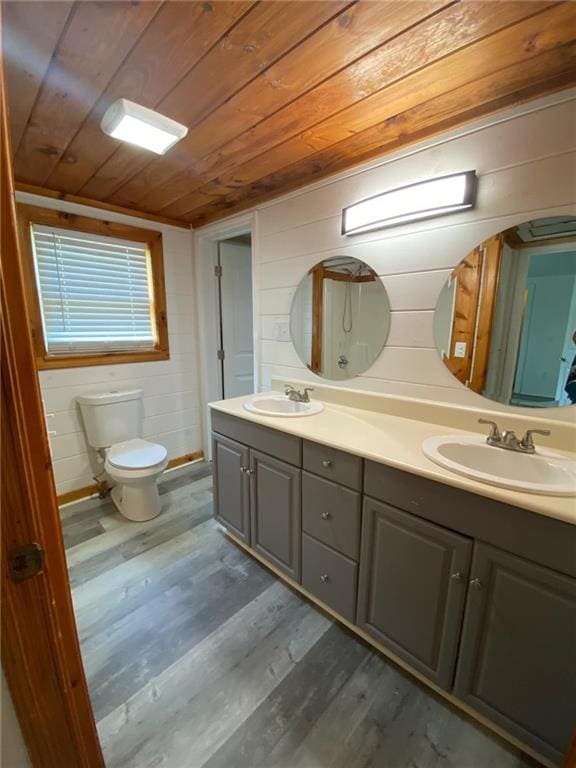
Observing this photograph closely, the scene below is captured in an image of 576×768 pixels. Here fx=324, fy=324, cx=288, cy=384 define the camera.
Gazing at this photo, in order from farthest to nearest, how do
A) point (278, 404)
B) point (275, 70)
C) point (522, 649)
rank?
1. point (278, 404)
2. point (275, 70)
3. point (522, 649)

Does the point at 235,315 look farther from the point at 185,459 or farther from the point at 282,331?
the point at 185,459

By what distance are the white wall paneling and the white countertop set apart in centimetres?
17

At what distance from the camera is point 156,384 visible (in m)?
2.81

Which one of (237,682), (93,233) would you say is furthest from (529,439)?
(93,233)

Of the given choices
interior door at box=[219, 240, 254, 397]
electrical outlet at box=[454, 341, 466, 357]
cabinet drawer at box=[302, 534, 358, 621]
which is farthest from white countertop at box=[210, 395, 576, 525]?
interior door at box=[219, 240, 254, 397]

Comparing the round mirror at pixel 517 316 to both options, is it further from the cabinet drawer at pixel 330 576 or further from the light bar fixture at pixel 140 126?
the light bar fixture at pixel 140 126

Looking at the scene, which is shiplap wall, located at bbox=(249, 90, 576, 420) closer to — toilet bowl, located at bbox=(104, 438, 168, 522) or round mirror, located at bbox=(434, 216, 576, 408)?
round mirror, located at bbox=(434, 216, 576, 408)

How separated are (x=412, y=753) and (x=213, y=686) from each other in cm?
72

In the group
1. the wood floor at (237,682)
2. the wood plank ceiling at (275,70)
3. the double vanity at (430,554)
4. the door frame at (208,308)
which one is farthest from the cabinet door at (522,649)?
the door frame at (208,308)

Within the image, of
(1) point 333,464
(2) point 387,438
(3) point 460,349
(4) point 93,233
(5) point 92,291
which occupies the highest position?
(4) point 93,233

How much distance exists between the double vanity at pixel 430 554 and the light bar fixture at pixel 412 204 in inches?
37.3

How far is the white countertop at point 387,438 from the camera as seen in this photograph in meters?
0.91

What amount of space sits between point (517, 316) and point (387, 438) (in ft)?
2.38

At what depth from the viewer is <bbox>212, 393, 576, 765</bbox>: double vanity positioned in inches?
36.6
